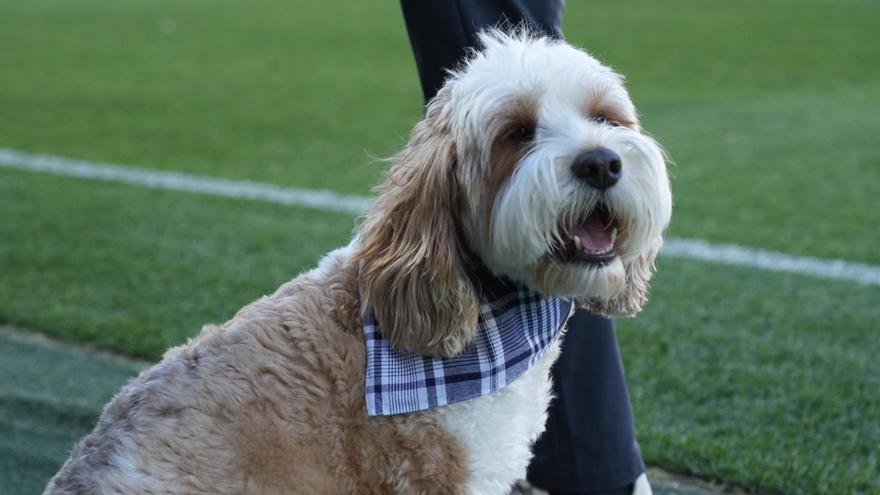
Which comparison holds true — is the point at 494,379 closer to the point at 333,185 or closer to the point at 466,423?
the point at 466,423

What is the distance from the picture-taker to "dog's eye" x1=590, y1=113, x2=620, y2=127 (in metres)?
2.38

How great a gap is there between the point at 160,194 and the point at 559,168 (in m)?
4.85

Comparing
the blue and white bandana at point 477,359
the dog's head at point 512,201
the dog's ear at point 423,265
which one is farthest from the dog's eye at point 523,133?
the blue and white bandana at point 477,359

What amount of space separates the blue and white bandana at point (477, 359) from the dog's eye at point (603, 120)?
40cm

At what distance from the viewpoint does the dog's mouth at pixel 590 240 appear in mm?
2299

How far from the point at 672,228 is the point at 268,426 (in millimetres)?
3963

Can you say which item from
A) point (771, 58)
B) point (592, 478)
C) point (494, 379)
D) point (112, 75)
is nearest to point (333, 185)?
point (592, 478)

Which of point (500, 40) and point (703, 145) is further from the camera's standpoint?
point (703, 145)

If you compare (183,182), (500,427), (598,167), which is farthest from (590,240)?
(183,182)

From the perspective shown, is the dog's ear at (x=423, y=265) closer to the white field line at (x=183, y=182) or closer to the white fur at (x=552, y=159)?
the white fur at (x=552, y=159)

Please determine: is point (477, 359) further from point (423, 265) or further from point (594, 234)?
point (594, 234)

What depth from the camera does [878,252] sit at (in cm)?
525

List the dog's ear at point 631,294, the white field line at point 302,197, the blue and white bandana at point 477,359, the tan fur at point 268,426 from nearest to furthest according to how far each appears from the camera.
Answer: the tan fur at point 268,426 → the blue and white bandana at point 477,359 → the dog's ear at point 631,294 → the white field line at point 302,197

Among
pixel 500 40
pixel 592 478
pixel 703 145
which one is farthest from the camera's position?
pixel 703 145
